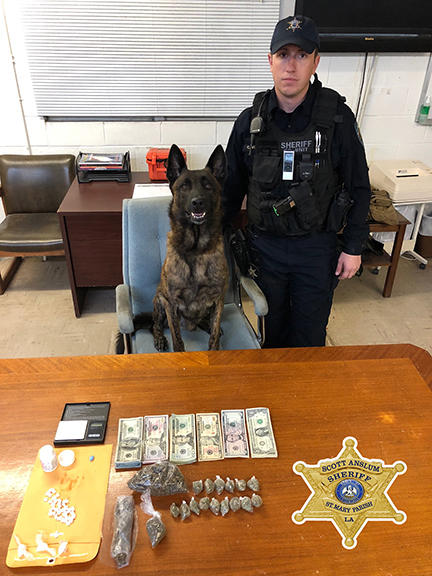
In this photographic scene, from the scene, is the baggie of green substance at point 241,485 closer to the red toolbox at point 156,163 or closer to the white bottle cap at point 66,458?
the white bottle cap at point 66,458

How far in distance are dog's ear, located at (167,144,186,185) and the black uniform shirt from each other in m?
0.28

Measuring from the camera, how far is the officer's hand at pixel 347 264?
1938 millimetres

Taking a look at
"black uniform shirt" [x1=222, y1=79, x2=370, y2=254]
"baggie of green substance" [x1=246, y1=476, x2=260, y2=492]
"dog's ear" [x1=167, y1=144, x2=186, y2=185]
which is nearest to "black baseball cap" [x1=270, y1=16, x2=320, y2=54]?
Answer: "black uniform shirt" [x1=222, y1=79, x2=370, y2=254]

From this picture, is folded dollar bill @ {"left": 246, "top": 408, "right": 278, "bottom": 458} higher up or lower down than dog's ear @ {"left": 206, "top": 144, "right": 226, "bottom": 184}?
lower down

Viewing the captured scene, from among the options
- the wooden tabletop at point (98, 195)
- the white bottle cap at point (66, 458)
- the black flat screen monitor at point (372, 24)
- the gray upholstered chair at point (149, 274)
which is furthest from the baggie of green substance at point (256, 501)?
the black flat screen monitor at point (372, 24)

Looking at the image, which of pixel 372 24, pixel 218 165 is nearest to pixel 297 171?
pixel 218 165

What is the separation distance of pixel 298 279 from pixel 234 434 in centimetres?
100

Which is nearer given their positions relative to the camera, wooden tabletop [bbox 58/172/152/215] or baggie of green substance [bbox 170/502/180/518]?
baggie of green substance [bbox 170/502/180/518]

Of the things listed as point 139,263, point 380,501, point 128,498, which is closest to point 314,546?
point 380,501

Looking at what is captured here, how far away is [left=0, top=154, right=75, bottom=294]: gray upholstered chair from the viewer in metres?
2.83

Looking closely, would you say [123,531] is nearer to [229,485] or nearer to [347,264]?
[229,485]

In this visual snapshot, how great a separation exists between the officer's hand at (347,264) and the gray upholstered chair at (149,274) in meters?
0.41

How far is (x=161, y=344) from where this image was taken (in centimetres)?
185

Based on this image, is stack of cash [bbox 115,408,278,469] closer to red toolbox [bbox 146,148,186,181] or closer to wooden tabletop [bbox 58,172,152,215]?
wooden tabletop [bbox 58,172,152,215]
